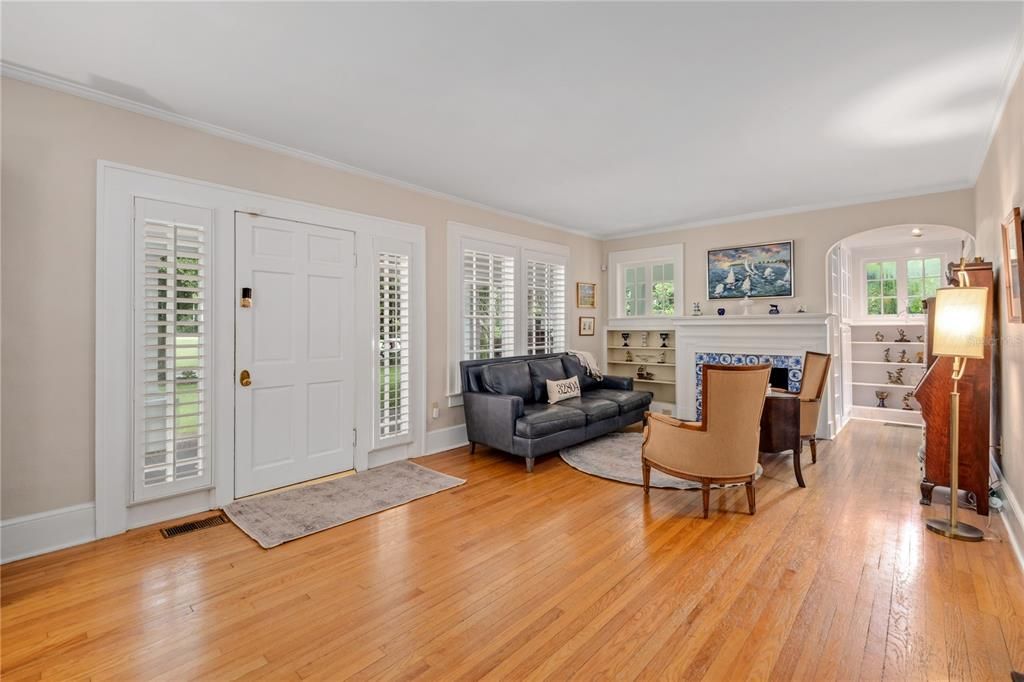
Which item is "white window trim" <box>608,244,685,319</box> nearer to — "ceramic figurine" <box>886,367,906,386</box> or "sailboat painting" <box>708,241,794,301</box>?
"sailboat painting" <box>708,241,794,301</box>

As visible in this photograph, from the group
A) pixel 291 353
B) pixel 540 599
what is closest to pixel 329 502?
pixel 291 353

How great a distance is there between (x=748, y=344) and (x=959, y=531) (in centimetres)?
304

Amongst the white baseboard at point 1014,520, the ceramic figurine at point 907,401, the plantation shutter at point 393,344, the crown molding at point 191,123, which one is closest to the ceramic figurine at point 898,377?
the ceramic figurine at point 907,401

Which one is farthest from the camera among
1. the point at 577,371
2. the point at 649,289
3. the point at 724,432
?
the point at 649,289

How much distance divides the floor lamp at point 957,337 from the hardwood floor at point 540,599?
144mm

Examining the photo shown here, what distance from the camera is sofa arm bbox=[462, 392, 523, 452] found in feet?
14.3

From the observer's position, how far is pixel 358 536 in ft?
9.60

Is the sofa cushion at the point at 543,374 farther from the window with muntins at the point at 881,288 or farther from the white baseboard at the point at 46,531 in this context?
the window with muntins at the point at 881,288

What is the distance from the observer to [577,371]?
19.1 feet

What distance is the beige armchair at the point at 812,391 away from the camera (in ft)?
13.9

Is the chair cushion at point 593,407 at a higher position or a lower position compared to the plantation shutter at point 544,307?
lower

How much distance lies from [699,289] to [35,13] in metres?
6.34

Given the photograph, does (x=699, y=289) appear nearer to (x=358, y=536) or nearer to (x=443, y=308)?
(x=443, y=308)

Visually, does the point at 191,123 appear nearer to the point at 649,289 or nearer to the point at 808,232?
the point at 649,289
